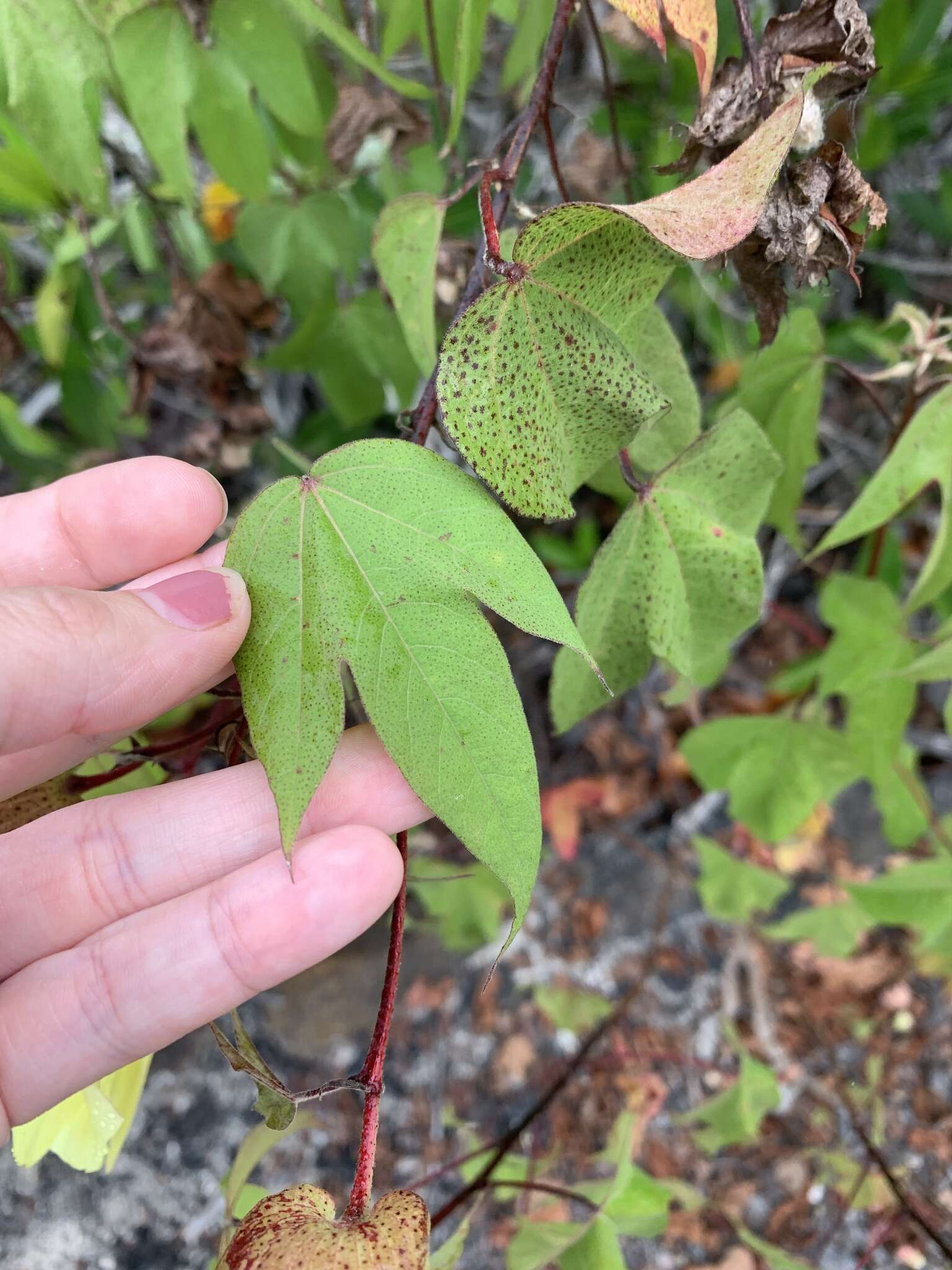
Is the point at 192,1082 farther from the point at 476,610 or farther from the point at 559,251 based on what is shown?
the point at 559,251

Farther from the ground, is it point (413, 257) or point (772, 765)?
point (413, 257)

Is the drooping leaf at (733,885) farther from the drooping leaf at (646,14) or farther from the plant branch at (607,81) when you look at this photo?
the drooping leaf at (646,14)

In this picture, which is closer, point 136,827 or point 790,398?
point 136,827

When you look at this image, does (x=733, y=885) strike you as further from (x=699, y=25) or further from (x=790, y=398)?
(x=699, y=25)

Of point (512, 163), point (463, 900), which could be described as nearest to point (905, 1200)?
point (463, 900)

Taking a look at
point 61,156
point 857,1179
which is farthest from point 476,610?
point 857,1179

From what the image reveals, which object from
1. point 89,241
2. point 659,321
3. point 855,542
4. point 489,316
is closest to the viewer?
point 489,316
